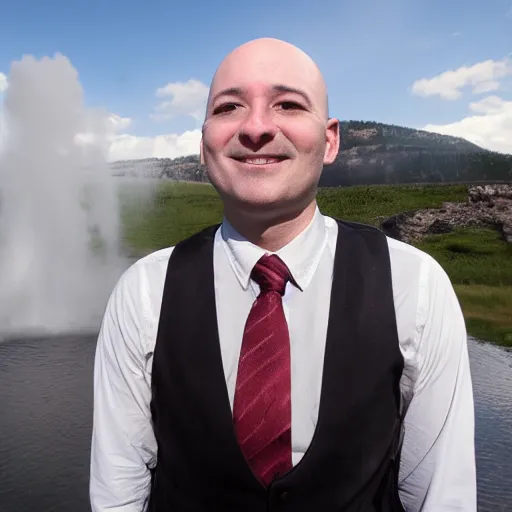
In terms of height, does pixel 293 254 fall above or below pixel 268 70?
below

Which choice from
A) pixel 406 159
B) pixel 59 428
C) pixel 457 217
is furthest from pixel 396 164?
pixel 59 428

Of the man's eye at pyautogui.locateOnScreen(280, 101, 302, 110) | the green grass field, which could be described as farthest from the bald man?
the green grass field

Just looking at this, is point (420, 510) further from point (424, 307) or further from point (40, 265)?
point (40, 265)

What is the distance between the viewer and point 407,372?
6.42 feet

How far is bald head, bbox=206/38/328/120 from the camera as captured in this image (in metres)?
1.92

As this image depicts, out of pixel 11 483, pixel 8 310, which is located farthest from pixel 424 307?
pixel 8 310

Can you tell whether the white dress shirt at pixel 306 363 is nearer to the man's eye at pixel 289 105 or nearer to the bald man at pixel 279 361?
the bald man at pixel 279 361

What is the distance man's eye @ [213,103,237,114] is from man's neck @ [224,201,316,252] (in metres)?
0.37

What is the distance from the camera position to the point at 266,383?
1.92m

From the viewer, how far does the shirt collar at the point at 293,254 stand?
2064mm

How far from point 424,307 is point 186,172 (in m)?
84.6

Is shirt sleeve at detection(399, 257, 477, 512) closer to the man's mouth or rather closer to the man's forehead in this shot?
the man's mouth

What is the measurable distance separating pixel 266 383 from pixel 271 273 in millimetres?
399

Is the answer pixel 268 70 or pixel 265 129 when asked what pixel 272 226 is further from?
pixel 268 70
